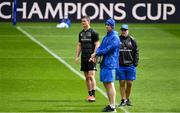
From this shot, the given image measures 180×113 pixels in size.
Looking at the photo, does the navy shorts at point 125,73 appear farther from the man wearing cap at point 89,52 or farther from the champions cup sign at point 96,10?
the champions cup sign at point 96,10

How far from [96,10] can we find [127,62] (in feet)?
79.0

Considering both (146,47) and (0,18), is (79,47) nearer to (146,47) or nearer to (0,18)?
(146,47)

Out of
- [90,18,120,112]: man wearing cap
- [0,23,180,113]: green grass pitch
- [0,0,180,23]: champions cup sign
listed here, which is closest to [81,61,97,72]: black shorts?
[0,23,180,113]: green grass pitch

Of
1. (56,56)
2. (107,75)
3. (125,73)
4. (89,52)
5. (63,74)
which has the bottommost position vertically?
(56,56)

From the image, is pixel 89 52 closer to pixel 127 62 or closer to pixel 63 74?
pixel 127 62

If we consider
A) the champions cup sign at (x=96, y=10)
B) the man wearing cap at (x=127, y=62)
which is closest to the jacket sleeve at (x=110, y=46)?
the man wearing cap at (x=127, y=62)

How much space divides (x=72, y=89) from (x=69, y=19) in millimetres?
21220

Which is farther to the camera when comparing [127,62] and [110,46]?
[127,62]

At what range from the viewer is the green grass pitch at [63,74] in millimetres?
20656

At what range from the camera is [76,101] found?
21.2 meters

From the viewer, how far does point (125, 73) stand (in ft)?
67.8

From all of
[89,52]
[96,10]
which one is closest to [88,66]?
[89,52]

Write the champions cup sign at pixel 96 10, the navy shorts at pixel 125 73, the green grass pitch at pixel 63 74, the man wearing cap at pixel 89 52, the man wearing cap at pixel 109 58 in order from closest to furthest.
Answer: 1. the man wearing cap at pixel 109 58
2. the navy shorts at pixel 125 73
3. the green grass pitch at pixel 63 74
4. the man wearing cap at pixel 89 52
5. the champions cup sign at pixel 96 10

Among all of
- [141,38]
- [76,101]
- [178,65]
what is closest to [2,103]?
[76,101]
